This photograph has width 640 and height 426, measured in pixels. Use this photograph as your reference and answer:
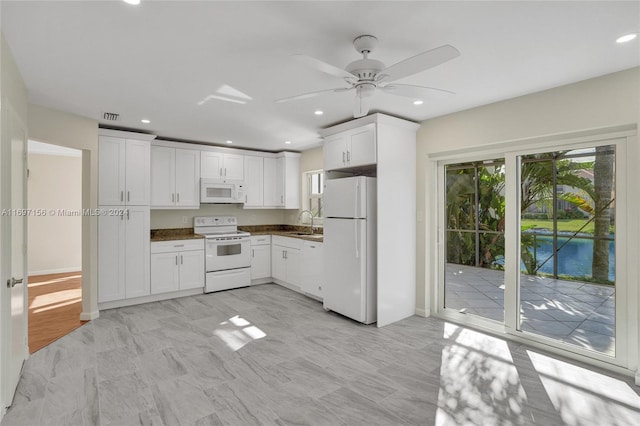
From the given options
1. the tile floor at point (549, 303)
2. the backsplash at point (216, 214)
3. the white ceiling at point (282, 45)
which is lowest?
the tile floor at point (549, 303)

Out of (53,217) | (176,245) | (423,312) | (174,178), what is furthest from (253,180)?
(53,217)

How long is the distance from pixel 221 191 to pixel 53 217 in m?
3.86

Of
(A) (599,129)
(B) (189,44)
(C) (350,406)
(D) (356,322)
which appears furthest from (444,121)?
(C) (350,406)

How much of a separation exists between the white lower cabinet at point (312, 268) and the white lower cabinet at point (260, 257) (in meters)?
1.04

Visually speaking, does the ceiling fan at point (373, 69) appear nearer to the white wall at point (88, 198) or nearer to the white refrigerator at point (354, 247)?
the white refrigerator at point (354, 247)

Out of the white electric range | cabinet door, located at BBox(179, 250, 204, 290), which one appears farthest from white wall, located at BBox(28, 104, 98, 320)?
the white electric range

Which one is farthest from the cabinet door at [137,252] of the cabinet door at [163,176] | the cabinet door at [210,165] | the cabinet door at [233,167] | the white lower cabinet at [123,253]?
the cabinet door at [233,167]

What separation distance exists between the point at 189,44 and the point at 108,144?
9.59 ft

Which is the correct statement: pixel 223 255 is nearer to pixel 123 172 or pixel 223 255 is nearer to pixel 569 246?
pixel 123 172

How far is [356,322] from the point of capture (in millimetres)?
3932

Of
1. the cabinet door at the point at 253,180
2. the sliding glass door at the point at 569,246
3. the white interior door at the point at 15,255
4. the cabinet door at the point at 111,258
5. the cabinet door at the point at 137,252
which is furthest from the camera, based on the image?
the cabinet door at the point at 253,180

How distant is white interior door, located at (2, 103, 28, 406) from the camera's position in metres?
2.23

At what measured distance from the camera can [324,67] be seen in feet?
6.53

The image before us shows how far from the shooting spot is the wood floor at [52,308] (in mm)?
3520
